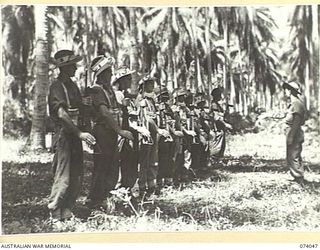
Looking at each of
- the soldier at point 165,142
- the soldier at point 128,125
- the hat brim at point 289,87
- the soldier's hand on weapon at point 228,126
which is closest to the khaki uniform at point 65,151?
the soldier at point 128,125

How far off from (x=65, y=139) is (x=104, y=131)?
0.17m

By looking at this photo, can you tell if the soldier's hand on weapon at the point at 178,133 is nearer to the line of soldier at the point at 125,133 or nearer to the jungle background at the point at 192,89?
the line of soldier at the point at 125,133

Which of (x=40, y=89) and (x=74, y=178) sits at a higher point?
(x=40, y=89)

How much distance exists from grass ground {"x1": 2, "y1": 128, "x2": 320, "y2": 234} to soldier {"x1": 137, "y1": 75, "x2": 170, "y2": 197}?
0.28 feet

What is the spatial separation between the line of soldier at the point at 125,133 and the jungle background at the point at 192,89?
0.14 ft

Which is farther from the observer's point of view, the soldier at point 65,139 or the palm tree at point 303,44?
the palm tree at point 303,44

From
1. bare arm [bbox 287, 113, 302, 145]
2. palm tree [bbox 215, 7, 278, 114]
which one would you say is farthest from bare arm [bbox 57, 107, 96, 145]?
bare arm [bbox 287, 113, 302, 145]

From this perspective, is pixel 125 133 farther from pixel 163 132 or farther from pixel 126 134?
pixel 163 132

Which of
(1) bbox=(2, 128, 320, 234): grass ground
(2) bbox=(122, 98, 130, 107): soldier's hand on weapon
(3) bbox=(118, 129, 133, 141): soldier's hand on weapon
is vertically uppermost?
(2) bbox=(122, 98, 130, 107): soldier's hand on weapon

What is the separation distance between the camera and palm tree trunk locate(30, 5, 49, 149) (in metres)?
2.47

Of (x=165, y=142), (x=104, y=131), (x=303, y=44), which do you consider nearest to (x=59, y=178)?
(x=104, y=131)

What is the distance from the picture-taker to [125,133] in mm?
2535

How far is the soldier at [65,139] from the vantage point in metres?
2.46

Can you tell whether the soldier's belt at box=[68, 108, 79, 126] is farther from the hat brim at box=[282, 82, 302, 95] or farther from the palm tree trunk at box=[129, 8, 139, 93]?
the hat brim at box=[282, 82, 302, 95]
